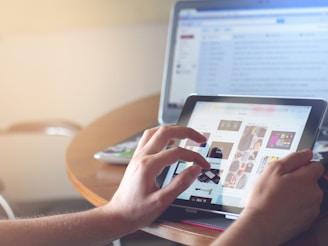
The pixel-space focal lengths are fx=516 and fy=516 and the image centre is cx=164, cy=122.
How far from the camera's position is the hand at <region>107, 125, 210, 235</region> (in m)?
0.83

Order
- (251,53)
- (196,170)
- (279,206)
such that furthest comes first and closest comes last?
Answer: (251,53) < (196,170) < (279,206)

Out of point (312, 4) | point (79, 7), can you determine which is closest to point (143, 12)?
point (79, 7)

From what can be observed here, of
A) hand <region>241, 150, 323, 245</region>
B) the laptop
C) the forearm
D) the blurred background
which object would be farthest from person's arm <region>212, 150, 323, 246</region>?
the blurred background

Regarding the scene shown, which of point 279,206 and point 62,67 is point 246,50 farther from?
point 62,67

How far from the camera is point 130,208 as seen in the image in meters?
0.85

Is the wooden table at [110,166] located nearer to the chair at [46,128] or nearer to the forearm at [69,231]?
the forearm at [69,231]

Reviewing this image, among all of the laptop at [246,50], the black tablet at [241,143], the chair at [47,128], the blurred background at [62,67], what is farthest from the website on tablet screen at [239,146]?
the blurred background at [62,67]

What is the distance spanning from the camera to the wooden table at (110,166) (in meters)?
0.81

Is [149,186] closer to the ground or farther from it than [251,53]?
closer to the ground

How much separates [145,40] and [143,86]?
6.9 inches

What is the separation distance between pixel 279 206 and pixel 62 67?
1.33 m

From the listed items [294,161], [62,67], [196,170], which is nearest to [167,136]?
[196,170]

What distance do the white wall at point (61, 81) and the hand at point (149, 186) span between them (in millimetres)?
1068

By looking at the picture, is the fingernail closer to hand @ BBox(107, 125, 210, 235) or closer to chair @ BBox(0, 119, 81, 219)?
hand @ BBox(107, 125, 210, 235)
